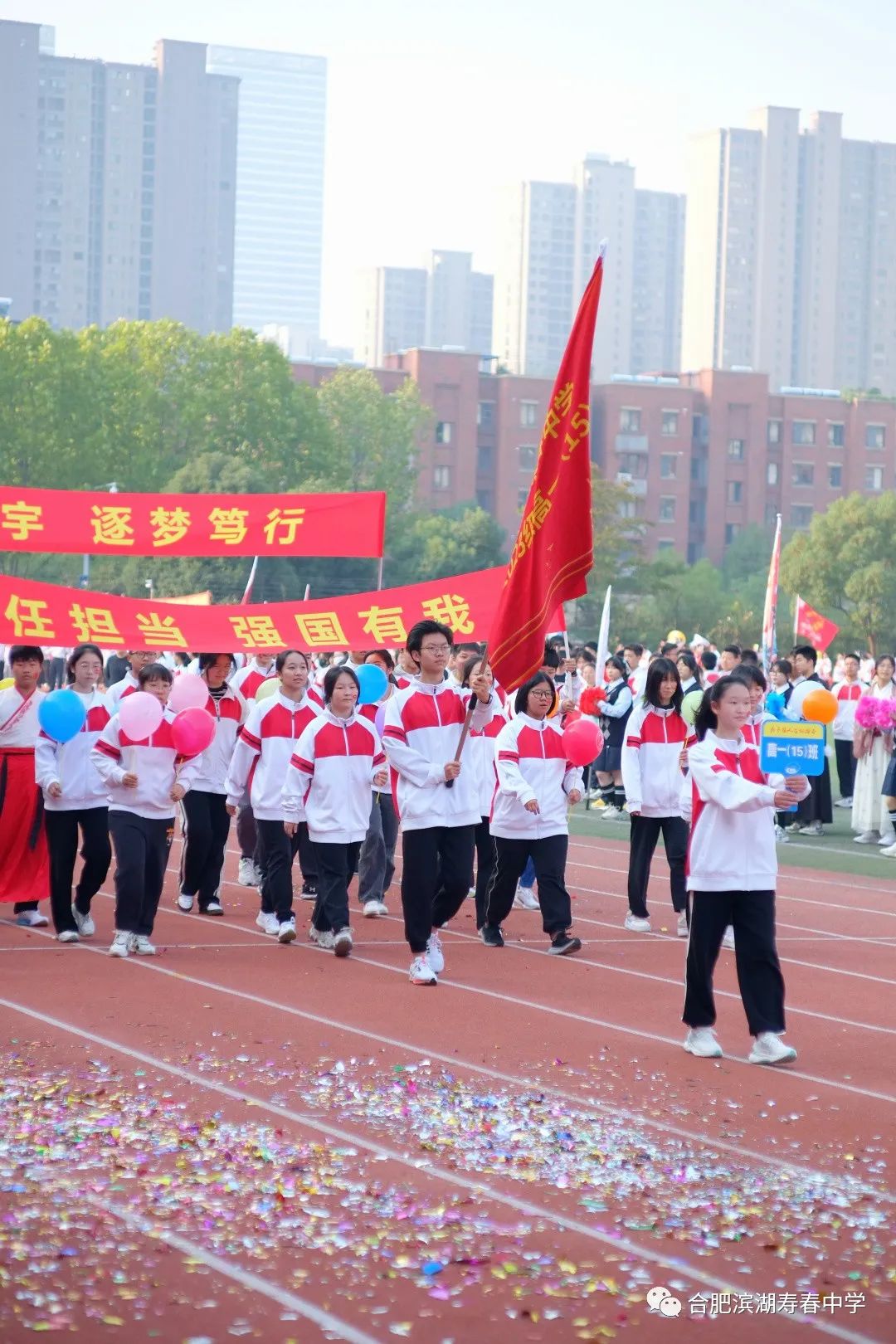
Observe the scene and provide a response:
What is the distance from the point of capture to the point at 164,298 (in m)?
158

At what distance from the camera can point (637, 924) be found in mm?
11461

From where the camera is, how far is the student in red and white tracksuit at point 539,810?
33.5 feet

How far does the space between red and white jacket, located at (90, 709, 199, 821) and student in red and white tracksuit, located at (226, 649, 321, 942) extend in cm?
95

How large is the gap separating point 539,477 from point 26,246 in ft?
491

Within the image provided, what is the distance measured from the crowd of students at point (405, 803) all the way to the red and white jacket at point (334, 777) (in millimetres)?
11

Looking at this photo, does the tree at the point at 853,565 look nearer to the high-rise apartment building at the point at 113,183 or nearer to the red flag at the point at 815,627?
the red flag at the point at 815,627

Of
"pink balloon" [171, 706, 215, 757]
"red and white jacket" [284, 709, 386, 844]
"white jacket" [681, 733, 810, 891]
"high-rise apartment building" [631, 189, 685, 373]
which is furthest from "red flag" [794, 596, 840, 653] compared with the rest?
"high-rise apartment building" [631, 189, 685, 373]

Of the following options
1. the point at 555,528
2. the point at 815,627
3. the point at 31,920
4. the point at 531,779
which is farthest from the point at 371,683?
the point at 815,627

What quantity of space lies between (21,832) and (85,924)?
72 centimetres

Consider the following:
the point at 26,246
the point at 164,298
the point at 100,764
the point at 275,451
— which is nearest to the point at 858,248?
the point at 164,298

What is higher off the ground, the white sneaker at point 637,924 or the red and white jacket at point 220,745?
the red and white jacket at point 220,745

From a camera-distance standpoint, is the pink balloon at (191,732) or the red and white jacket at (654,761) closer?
the pink balloon at (191,732)

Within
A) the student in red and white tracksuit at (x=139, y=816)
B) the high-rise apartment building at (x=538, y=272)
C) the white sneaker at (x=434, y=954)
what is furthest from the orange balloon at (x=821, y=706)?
the high-rise apartment building at (x=538, y=272)

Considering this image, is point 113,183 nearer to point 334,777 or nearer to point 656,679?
point 656,679
